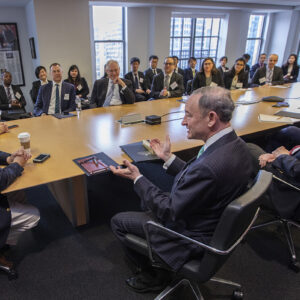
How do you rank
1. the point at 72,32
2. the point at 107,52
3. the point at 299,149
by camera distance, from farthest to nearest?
the point at 107,52
the point at 72,32
the point at 299,149

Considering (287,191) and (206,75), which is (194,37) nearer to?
(206,75)

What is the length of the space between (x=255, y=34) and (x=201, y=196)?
31.9 feet

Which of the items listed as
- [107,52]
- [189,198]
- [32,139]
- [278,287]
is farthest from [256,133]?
[107,52]

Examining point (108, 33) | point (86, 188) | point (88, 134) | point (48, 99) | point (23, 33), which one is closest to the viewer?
point (86, 188)

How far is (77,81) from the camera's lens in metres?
5.11

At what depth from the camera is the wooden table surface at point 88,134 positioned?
5.52ft

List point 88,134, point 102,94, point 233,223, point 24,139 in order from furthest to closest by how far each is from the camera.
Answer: point 102,94, point 88,134, point 24,139, point 233,223

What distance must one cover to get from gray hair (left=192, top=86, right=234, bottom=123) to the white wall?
5.91 metres

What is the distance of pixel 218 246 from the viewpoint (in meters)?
1.09

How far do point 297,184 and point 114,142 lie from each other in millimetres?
1403

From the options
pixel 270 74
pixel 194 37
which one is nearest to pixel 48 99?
pixel 270 74

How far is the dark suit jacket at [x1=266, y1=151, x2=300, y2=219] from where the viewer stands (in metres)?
1.69

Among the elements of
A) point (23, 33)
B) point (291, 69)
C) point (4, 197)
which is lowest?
point (4, 197)

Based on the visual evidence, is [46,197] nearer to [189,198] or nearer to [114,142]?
[114,142]
